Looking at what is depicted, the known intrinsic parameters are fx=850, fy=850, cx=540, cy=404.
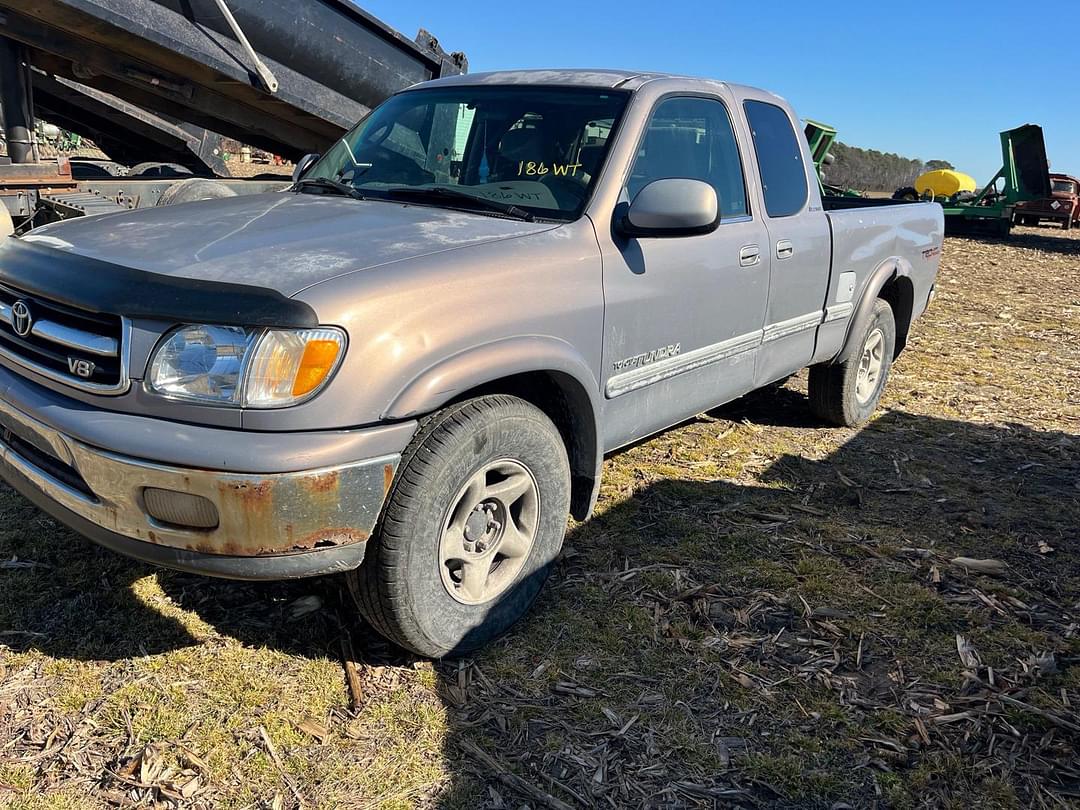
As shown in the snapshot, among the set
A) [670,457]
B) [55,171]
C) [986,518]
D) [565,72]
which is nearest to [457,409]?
[565,72]

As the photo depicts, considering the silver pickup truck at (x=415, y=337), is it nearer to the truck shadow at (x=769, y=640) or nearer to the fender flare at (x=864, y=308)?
the truck shadow at (x=769, y=640)

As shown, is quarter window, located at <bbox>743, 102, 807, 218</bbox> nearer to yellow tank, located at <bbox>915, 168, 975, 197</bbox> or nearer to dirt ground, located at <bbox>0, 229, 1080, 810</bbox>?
dirt ground, located at <bbox>0, 229, 1080, 810</bbox>

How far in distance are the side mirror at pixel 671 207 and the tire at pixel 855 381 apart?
2.55 m

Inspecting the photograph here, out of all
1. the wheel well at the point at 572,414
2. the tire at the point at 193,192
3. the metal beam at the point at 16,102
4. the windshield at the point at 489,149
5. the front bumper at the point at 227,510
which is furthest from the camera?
the metal beam at the point at 16,102

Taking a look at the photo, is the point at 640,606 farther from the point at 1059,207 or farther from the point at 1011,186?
the point at 1059,207

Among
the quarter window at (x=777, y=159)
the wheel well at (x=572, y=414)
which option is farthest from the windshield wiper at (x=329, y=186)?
the quarter window at (x=777, y=159)

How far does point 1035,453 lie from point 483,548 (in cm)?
397

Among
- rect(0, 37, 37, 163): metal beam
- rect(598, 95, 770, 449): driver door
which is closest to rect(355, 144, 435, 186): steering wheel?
rect(598, 95, 770, 449): driver door

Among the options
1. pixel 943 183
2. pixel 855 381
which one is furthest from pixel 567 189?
pixel 943 183

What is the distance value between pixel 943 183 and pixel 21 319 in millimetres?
27687

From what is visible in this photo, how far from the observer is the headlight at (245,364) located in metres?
2.21

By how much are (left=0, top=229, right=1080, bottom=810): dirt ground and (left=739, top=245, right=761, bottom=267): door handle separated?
47.6 inches

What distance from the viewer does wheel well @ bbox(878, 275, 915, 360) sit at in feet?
18.7

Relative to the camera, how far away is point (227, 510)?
86.4 inches
